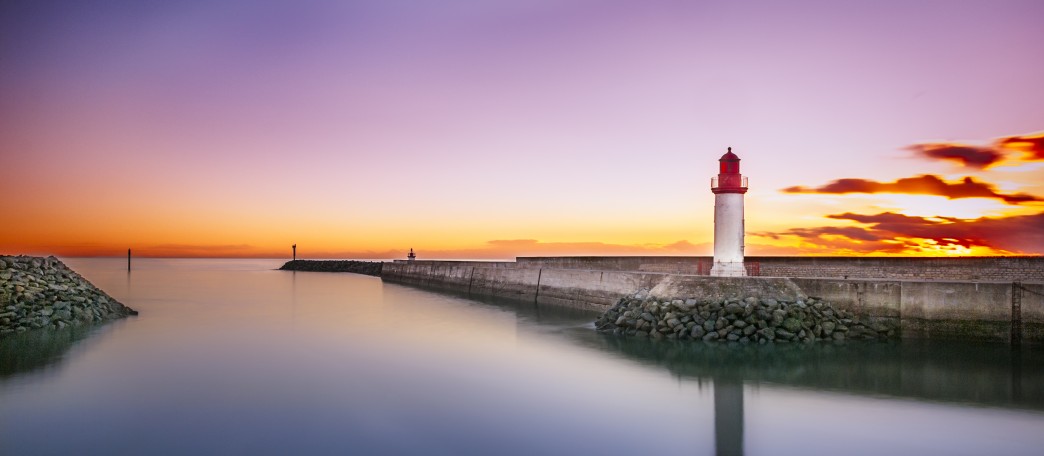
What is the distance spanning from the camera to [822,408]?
22.5ft

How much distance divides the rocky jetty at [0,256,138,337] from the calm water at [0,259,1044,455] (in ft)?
2.11

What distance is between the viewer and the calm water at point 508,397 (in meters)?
5.79

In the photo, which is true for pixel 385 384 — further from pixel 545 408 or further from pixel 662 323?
pixel 662 323

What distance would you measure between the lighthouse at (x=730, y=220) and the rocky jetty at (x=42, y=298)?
472 inches

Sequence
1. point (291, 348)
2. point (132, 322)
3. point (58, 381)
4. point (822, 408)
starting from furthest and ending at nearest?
point (132, 322)
point (291, 348)
point (58, 381)
point (822, 408)

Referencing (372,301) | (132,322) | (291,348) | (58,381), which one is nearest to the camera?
(58,381)

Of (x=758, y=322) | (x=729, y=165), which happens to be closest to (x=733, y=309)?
(x=758, y=322)

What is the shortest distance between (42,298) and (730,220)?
12623mm

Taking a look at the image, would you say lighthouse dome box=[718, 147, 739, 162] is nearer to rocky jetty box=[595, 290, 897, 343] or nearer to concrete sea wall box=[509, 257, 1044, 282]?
concrete sea wall box=[509, 257, 1044, 282]

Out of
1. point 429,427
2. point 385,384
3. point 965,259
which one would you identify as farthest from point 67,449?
point 965,259

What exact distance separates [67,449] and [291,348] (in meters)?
5.92

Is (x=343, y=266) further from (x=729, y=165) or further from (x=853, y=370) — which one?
(x=853, y=370)

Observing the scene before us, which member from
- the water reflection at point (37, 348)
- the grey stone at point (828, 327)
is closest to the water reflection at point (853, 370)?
the grey stone at point (828, 327)

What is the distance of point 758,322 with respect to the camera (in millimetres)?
10305
